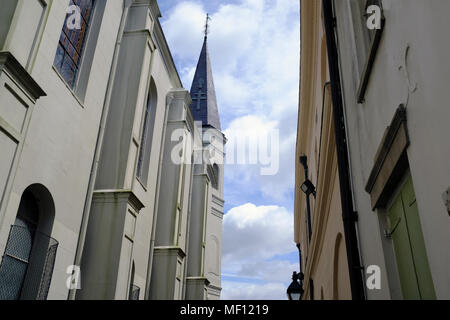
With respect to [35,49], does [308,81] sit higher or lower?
higher

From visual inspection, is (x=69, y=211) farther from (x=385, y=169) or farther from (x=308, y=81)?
(x=308, y=81)

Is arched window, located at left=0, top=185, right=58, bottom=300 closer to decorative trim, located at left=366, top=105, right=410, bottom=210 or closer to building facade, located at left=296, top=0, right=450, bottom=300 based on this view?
building facade, located at left=296, top=0, right=450, bottom=300

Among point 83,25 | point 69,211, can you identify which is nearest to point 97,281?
point 69,211

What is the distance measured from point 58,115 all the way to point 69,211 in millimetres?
2010

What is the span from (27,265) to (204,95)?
3547cm

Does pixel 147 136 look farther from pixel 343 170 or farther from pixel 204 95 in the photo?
pixel 204 95

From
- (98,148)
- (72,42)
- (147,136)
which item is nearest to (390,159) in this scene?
(98,148)

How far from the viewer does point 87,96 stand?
31.8ft

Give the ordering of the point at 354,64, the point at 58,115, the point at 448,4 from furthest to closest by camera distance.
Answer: the point at 58,115, the point at 354,64, the point at 448,4

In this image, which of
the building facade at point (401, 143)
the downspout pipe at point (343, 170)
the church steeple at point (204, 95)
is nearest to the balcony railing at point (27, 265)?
the downspout pipe at point (343, 170)

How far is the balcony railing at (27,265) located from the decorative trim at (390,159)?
5363mm

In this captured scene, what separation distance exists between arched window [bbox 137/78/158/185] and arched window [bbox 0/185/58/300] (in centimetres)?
582

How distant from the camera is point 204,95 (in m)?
41.5

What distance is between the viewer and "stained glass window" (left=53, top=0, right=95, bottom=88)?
8.99m
